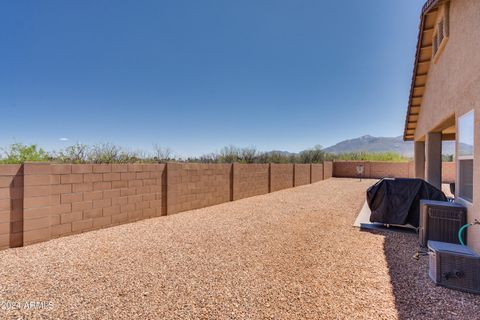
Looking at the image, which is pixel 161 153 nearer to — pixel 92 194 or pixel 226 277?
pixel 92 194

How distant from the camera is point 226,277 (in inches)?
136

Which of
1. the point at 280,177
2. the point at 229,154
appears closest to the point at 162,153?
the point at 229,154

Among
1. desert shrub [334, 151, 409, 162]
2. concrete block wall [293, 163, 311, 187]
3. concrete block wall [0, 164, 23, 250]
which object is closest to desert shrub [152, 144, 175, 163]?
concrete block wall [0, 164, 23, 250]

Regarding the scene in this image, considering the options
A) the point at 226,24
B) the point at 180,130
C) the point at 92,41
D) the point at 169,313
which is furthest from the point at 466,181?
the point at 180,130

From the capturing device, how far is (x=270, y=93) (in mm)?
19203

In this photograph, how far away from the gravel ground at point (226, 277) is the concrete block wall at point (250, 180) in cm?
Answer: 495

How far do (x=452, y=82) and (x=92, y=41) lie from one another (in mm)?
12288

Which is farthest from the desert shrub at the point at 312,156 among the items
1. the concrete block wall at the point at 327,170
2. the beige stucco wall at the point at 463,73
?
the beige stucco wall at the point at 463,73

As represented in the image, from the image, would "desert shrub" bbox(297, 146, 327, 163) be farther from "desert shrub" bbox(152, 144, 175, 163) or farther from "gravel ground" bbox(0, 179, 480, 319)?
"gravel ground" bbox(0, 179, 480, 319)

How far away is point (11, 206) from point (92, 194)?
1500mm

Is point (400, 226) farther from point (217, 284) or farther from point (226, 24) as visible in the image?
point (226, 24)

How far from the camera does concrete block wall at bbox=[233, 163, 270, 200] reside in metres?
10.9

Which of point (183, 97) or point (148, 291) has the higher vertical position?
point (183, 97)

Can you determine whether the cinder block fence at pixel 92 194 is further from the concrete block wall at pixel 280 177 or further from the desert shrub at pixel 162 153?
the concrete block wall at pixel 280 177
